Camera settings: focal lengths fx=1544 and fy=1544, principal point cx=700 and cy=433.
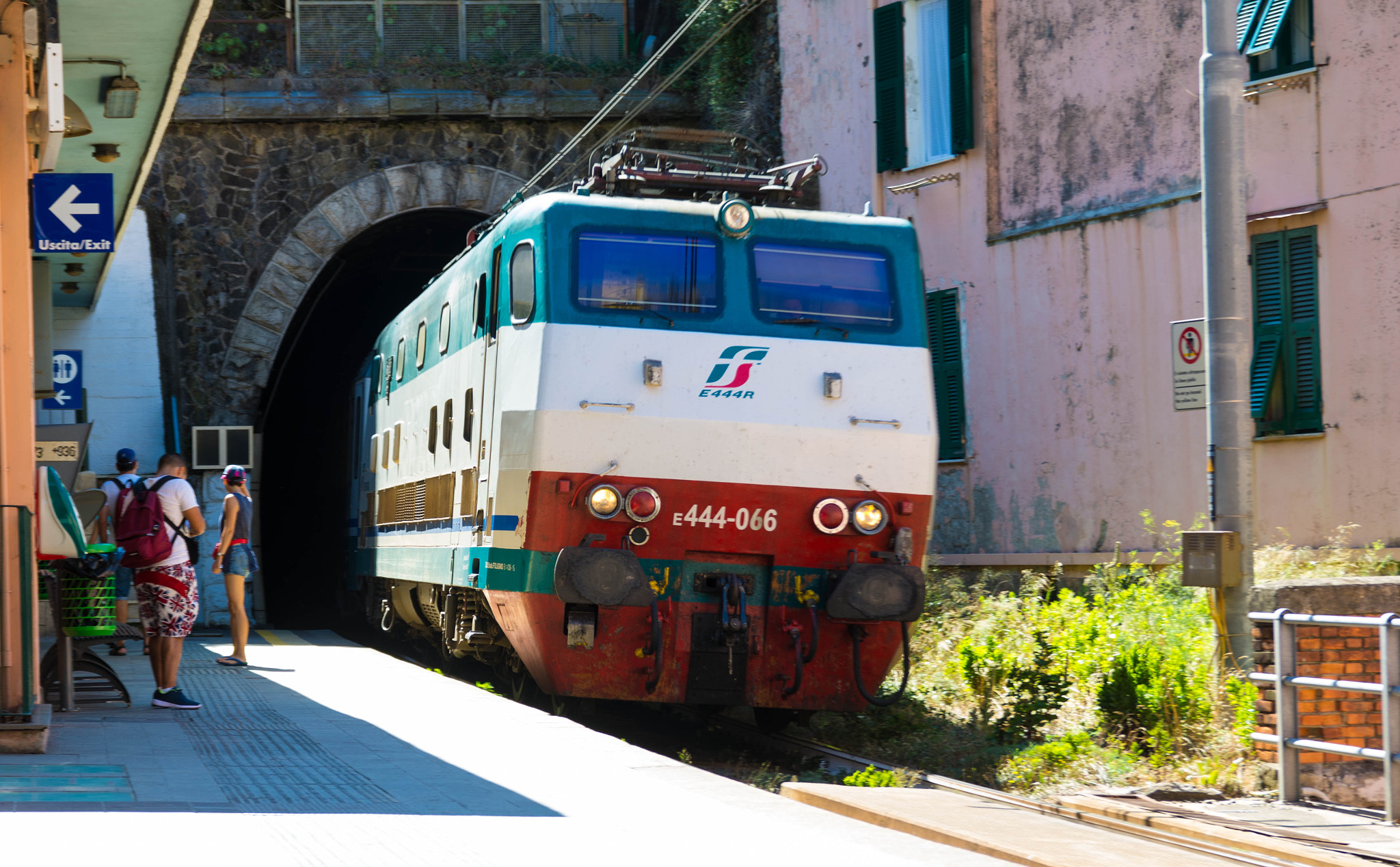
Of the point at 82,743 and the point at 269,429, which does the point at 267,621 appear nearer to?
the point at 269,429

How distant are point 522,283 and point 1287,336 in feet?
21.7

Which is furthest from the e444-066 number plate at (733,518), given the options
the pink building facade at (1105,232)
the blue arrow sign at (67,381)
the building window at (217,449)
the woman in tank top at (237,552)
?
the building window at (217,449)

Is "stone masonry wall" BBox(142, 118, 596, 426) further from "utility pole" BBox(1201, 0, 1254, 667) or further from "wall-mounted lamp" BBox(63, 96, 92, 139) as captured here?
"utility pole" BBox(1201, 0, 1254, 667)

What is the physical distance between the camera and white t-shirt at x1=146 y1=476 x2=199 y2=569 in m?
10.1

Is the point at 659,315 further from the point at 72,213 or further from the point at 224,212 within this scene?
the point at 224,212

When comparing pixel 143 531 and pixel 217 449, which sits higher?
pixel 217 449

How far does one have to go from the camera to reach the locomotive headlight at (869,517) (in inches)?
399

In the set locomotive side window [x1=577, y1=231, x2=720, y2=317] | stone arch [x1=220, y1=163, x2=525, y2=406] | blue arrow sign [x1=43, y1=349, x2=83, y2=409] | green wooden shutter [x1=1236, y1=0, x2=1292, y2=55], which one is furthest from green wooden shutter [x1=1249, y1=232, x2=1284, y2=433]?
stone arch [x1=220, y1=163, x2=525, y2=406]

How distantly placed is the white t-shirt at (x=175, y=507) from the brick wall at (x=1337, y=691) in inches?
269

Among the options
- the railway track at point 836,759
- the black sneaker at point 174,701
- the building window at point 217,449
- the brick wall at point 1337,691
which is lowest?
the railway track at point 836,759

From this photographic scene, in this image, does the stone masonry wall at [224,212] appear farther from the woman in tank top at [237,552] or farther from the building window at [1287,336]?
the building window at [1287,336]

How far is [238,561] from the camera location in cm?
1288

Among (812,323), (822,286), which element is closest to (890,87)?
(822,286)

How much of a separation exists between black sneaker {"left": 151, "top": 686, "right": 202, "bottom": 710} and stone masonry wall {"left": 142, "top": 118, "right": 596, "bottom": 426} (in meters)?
11.4
